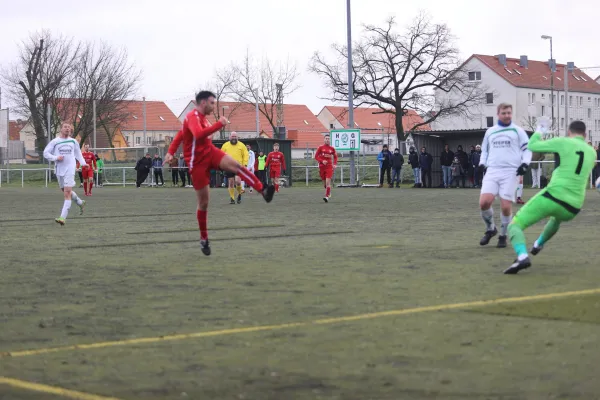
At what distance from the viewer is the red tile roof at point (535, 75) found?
12888 cm

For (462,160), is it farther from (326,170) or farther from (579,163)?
(579,163)

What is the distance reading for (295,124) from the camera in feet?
495

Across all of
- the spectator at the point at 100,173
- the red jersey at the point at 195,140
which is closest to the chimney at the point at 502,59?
the spectator at the point at 100,173

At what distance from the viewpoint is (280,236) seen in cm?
1595

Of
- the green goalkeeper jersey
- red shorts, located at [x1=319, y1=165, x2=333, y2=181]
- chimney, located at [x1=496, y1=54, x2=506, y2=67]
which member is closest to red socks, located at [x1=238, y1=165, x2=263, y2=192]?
the green goalkeeper jersey

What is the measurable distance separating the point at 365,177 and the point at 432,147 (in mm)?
9594

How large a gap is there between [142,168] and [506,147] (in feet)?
138

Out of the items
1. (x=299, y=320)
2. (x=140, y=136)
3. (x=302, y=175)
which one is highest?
(x=140, y=136)

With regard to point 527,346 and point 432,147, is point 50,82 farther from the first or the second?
point 527,346

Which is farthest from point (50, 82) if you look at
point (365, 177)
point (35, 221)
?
point (35, 221)

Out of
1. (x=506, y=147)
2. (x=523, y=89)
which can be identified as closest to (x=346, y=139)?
(x=506, y=147)

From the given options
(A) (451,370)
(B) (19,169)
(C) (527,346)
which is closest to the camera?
(A) (451,370)

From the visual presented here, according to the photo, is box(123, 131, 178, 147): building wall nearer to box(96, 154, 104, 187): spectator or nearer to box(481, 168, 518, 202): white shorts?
box(96, 154, 104, 187): spectator

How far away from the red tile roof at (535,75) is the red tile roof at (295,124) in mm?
22167
